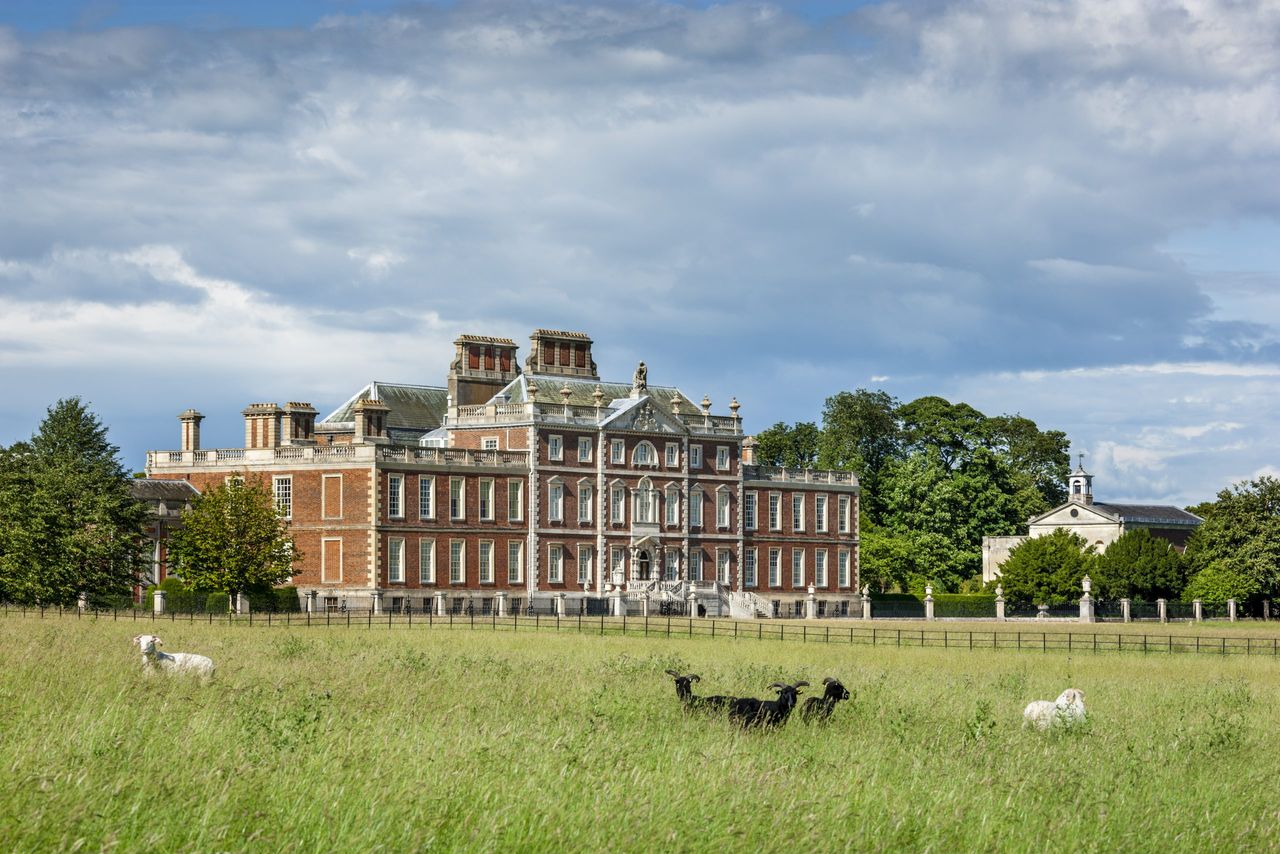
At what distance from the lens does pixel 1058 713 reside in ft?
79.4

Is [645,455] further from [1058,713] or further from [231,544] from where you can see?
[1058,713]

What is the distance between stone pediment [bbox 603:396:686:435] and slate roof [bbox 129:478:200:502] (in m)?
19.9

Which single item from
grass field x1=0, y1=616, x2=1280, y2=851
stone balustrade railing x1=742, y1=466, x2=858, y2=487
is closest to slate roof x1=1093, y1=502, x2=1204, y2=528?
stone balustrade railing x1=742, y1=466, x2=858, y2=487

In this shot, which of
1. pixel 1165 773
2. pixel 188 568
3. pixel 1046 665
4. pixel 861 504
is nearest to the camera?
pixel 1165 773

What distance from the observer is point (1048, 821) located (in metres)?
16.5

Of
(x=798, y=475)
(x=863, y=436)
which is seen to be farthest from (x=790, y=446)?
(x=798, y=475)

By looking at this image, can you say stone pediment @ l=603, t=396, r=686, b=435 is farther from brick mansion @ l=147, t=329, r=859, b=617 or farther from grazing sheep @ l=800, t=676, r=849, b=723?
grazing sheep @ l=800, t=676, r=849, b=723

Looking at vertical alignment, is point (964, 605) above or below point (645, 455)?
below

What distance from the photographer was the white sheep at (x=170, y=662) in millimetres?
26156

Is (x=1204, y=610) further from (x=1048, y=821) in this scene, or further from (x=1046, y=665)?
(x=1048, y=821)

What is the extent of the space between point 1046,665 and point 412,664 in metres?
19.3

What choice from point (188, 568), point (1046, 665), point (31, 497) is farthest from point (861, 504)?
point (1046, 665)

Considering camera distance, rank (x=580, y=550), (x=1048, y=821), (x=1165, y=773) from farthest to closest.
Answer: (x=580, y=550)
(x=1165, y=773)
(x=1048, y=821)

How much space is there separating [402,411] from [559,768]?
7707 centimetres
